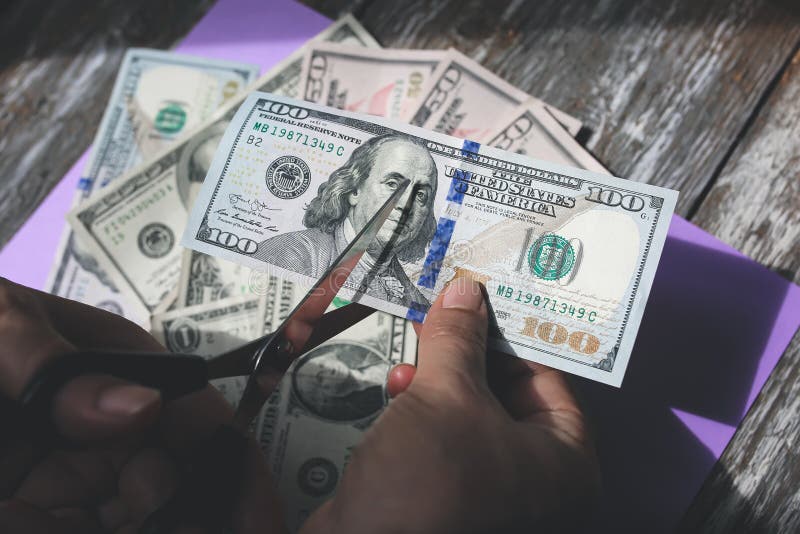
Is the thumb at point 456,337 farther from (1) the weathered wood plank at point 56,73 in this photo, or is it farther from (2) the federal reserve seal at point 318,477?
(1) the weathered wood plank at point 56,73

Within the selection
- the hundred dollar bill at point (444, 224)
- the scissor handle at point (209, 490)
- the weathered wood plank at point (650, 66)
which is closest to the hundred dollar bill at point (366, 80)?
the weathered wood plank at point (650, 66)

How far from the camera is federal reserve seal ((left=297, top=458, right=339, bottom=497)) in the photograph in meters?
0.97

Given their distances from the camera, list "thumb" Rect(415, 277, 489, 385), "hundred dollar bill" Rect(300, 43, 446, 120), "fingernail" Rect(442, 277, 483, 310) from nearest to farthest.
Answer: "thumb" Rect(415, 277, 489, 385) < "fingernail" Rect(442, 277, 483, 310) < "hundred dollar bill" Rect(300, 43, 446, 120)

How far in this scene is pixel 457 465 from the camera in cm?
60

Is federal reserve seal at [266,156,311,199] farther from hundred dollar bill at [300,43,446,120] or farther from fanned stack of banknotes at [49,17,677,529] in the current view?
hundred dollar bill at [300,43,446,120]

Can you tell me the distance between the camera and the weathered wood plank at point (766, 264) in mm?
942

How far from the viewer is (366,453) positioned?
62 cm

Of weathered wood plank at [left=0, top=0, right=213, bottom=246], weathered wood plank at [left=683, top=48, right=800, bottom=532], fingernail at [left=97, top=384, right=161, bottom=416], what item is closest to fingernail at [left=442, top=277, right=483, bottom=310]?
fingernail at [left=97, top=384, right=161, bottom=416]

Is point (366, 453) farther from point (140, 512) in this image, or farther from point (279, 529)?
point (140, 512)

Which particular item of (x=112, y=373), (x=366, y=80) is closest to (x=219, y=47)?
(x=366, y=80)

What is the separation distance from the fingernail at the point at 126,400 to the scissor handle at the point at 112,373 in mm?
39

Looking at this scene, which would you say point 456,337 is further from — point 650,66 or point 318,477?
point 650,66

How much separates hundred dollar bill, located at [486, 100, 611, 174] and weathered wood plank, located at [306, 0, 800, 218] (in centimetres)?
6

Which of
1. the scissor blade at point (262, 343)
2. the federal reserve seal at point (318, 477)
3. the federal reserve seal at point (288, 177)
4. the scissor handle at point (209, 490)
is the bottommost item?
the federal reserve seal at point (318, 477)
